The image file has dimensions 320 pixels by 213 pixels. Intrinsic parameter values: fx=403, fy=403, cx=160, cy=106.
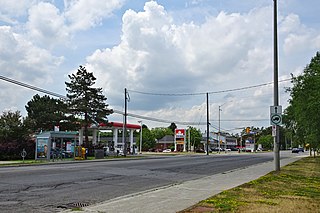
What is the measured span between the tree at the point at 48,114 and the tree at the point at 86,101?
190 cm

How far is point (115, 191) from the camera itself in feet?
45.1

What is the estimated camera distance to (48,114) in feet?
220

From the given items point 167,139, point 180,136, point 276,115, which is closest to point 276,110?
point 276,115

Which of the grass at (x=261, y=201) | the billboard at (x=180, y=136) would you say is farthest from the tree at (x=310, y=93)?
the billboard at (x=180, y=136)

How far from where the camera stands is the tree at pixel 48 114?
200ft

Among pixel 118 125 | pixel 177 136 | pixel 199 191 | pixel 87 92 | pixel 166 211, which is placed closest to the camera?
pixel 166 211

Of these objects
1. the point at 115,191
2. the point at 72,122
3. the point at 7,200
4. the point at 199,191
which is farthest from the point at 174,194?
the point at 72,122

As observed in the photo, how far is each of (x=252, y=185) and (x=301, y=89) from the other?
16.2m

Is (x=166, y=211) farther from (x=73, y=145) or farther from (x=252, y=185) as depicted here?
(x=73, y=145)

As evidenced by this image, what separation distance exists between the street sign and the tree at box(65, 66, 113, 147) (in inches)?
1410

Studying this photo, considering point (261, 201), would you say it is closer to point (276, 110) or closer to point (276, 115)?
point (276, 115)

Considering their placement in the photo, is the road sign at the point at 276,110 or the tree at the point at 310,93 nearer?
the road sign at the point at 276,110

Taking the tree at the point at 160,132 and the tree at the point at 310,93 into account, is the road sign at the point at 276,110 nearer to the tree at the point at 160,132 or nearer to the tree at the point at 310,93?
the tree at the point at 310,93

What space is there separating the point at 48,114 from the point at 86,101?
15.9 meters
